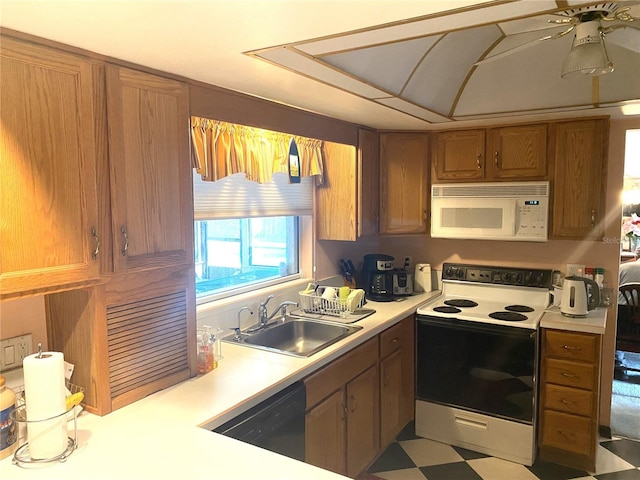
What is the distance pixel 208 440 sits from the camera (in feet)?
5.16

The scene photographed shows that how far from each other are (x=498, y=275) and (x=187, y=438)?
8.83 ft

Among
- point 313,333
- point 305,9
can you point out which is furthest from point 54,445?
point 313,333

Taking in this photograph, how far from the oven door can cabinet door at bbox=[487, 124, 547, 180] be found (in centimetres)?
106

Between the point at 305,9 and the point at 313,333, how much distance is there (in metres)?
2.02

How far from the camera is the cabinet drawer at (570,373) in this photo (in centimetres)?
288

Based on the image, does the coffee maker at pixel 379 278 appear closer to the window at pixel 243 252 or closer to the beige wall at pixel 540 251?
the beige wall at pixel 540 251

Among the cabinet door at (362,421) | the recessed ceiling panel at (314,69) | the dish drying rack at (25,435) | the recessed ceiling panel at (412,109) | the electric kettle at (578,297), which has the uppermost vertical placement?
the recessed ceiling panel at (412,109)

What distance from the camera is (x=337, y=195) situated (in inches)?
133

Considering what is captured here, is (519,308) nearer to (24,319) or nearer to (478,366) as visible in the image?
(478,366)

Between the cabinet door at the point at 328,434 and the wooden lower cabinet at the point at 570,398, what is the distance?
4.38 ft

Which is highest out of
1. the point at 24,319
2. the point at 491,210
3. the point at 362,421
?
the point at 491,210

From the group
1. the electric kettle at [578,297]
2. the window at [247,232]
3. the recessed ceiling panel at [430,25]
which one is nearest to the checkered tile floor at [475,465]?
the electric kettle at [578,297]

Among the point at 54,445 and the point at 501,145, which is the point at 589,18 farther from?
the point at 54,445

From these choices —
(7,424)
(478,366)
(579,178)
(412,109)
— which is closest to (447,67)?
(412,109)
